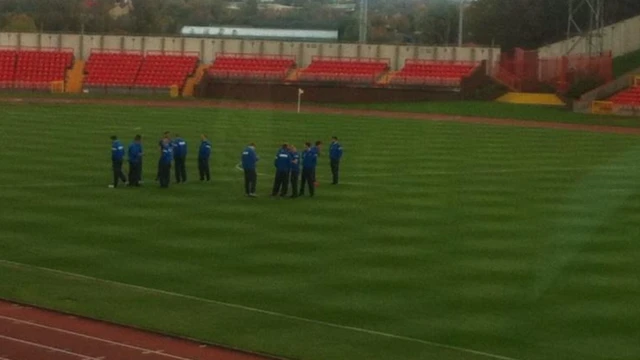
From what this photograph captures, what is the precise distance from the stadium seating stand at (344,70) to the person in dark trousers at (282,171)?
46.9m

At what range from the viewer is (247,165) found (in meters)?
31.4

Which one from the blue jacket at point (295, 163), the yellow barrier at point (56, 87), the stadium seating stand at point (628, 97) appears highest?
A: the stadium seating stand at point (628, 97)

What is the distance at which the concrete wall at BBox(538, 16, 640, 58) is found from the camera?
83.9m

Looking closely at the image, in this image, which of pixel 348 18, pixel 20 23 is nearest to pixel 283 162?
pixel 348 18

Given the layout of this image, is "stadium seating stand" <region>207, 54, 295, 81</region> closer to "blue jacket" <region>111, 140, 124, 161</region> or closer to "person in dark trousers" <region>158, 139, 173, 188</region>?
"person in dark trousers" <region>158, 139, 173, 188</region>

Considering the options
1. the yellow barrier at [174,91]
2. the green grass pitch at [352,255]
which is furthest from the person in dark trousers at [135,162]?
the yellow barrier at [174,91]

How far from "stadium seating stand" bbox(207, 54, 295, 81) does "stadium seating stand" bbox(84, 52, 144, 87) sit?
511cm

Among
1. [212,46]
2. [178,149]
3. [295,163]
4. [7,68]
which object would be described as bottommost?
[295,163]

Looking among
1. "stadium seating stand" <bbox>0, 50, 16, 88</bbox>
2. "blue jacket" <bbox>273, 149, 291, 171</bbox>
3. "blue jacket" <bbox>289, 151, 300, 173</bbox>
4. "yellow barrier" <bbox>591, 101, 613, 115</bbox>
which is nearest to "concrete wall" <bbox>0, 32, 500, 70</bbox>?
"stadium seating stand" <bbox>0, 50, 16, 88</bbox>

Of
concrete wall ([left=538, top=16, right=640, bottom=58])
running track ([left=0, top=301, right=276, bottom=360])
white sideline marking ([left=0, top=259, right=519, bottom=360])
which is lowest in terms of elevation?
running track ([left=0, top=301, right=276, bottom=360])

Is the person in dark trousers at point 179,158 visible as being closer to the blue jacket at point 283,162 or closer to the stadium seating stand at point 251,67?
the blue jacket at point 283,162

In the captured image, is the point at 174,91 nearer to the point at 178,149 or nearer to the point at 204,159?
the point at 204,159

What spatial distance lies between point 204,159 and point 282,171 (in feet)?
12.9

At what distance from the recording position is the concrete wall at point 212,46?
273 ft
